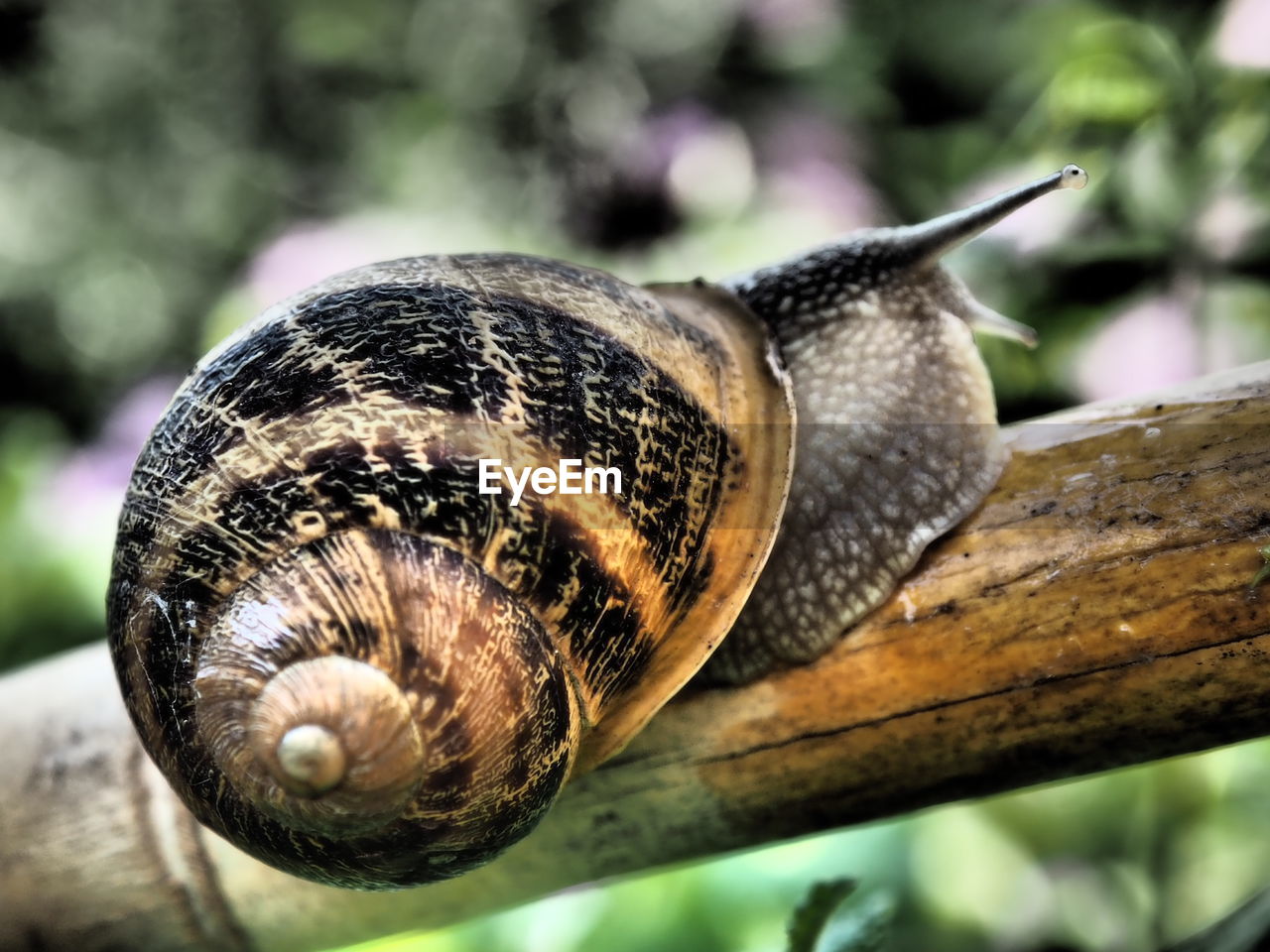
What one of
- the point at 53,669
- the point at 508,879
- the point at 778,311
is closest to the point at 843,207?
the point at 778,311

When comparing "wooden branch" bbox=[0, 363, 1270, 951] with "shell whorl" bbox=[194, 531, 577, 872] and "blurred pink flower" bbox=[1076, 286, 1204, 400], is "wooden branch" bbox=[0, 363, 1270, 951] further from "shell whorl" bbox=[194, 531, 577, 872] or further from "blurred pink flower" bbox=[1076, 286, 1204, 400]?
"blurred pink flower" bbox=[1076, 286, 1204, 400]

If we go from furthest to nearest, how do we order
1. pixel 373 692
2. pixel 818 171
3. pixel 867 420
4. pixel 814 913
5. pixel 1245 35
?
pixel 818 171 → pixel 1245 35 → pixel 867 420 → pixel 814 913 → pixel 373 692

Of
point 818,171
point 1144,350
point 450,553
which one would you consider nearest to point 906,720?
point 450,553

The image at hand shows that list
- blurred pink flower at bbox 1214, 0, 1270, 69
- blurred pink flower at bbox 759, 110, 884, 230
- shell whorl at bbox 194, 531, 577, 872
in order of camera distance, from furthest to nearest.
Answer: blurred pink flower at bbox 759, 110, 884, 230 < blurred pink flower at bbox 1214, 0, 1270, 69 < shell whorl at bbox 194, 531, 577, 872

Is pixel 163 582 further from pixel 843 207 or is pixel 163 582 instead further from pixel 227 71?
pixel 227 71

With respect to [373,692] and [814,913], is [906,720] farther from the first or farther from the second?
[373,692]

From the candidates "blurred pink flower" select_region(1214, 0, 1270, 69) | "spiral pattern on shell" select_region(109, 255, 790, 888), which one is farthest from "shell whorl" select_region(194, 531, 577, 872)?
"blurred pink flower" select_region(1214, 0, 1270, 69)
